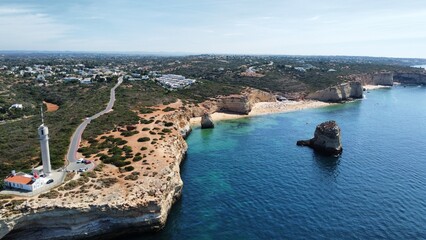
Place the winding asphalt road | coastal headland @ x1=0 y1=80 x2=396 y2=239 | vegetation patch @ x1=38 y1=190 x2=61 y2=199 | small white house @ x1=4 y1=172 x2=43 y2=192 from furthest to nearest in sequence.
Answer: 1. the winding asphalt road
2. small white house @ x1=4 y1=172 x2=43 y2=192
3. vegetation patch @ x1=38 y1=190 x2=61 y2=199
4. coastal headland @ x1=0 y1=80 x2=396 y2=239

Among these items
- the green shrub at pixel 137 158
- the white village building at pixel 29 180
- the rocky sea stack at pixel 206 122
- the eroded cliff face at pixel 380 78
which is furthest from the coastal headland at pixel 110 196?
the eroded cliff face at pixel 380 78

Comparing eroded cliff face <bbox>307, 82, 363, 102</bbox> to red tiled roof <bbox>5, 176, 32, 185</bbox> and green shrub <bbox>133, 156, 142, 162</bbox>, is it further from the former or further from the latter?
red tiled roof <bbox>5, 176, 32, 185</bbox>

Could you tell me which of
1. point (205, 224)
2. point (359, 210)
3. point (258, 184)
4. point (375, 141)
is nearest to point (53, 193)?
point (205, 224)

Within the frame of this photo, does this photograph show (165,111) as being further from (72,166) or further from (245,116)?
(72,166)

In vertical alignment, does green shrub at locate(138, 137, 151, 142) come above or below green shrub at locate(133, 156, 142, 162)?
above

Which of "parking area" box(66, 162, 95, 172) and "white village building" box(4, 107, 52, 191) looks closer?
"white village building" box(4, 107, 52, 191)

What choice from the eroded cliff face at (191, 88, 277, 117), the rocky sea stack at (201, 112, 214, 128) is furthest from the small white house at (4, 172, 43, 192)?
the eroded cliff face at (191, 88, 277, 117)

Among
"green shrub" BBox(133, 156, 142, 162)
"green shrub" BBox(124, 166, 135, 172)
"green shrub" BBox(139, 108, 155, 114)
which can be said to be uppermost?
"green shrub" BBox(139, 108, 155, 114)
